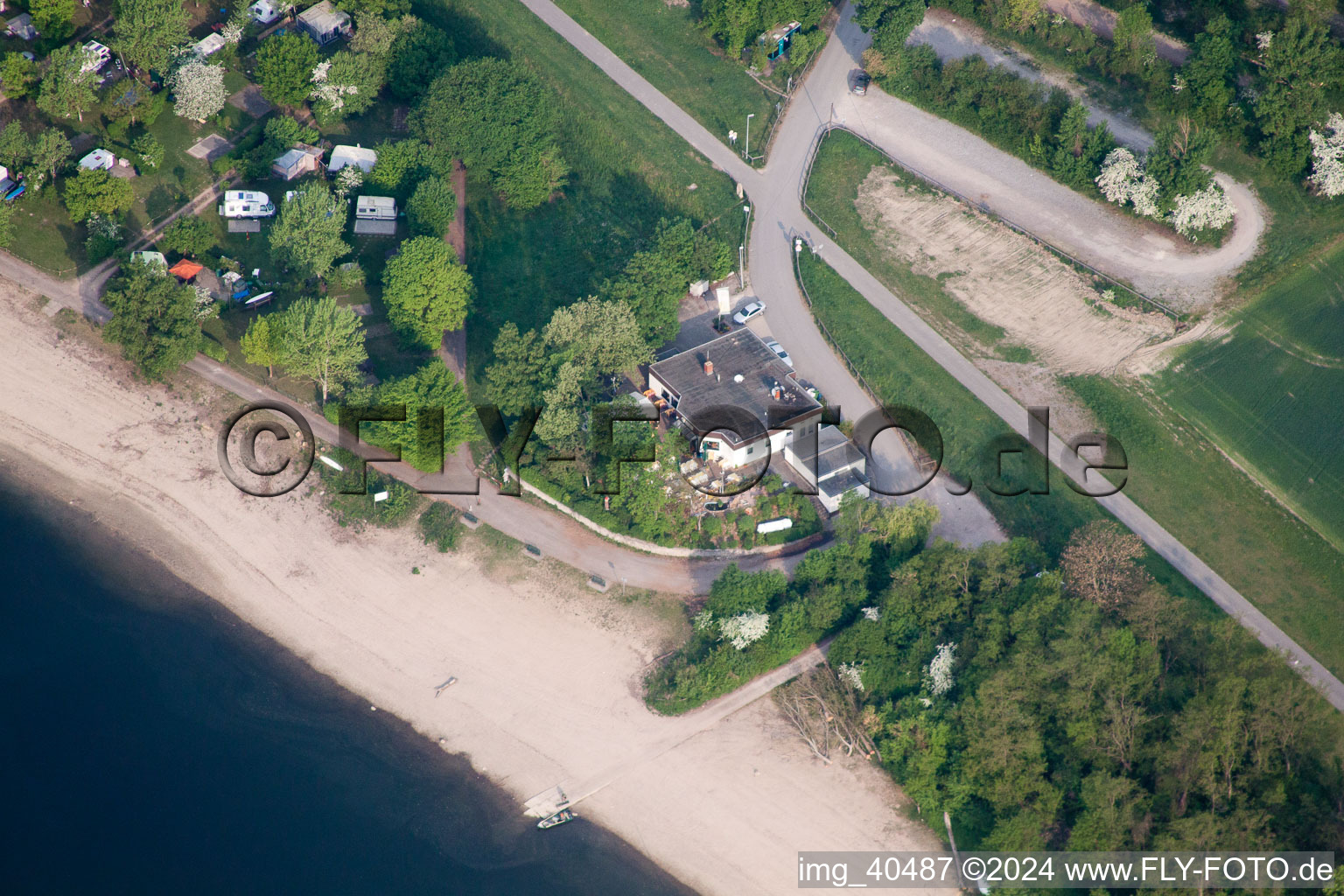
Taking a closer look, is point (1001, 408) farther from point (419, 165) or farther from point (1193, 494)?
point (419, 165)

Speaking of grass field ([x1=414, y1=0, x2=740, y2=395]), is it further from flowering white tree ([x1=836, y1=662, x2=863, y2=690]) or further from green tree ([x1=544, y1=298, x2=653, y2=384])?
flowering white tree ([x1=836, y1=662, x2=863, y2=690])

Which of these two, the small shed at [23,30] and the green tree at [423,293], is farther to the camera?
the small shed at [23,30]

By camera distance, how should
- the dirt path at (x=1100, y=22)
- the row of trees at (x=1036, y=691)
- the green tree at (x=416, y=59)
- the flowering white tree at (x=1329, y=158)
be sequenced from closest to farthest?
1. the row of trees at (x=1036, y=691)
2. the flowering white tree at (x=1329, y=158)
3. the green tree at (x=416, y=59)
4. the dirt path at (x=1100, y=22)

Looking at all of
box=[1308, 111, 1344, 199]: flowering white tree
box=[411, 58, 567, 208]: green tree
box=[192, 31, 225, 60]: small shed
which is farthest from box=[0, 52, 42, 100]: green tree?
box=[1308, 111, 1344, 199]: flowering white tree

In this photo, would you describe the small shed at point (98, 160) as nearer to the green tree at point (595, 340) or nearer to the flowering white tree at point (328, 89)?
the flowering white tree at point (328, 89)

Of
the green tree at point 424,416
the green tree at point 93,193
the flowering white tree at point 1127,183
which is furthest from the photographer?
the flowering white tree at point 1127,183

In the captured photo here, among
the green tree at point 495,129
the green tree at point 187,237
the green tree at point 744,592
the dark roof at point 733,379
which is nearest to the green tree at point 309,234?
the green tree at point 187,237
